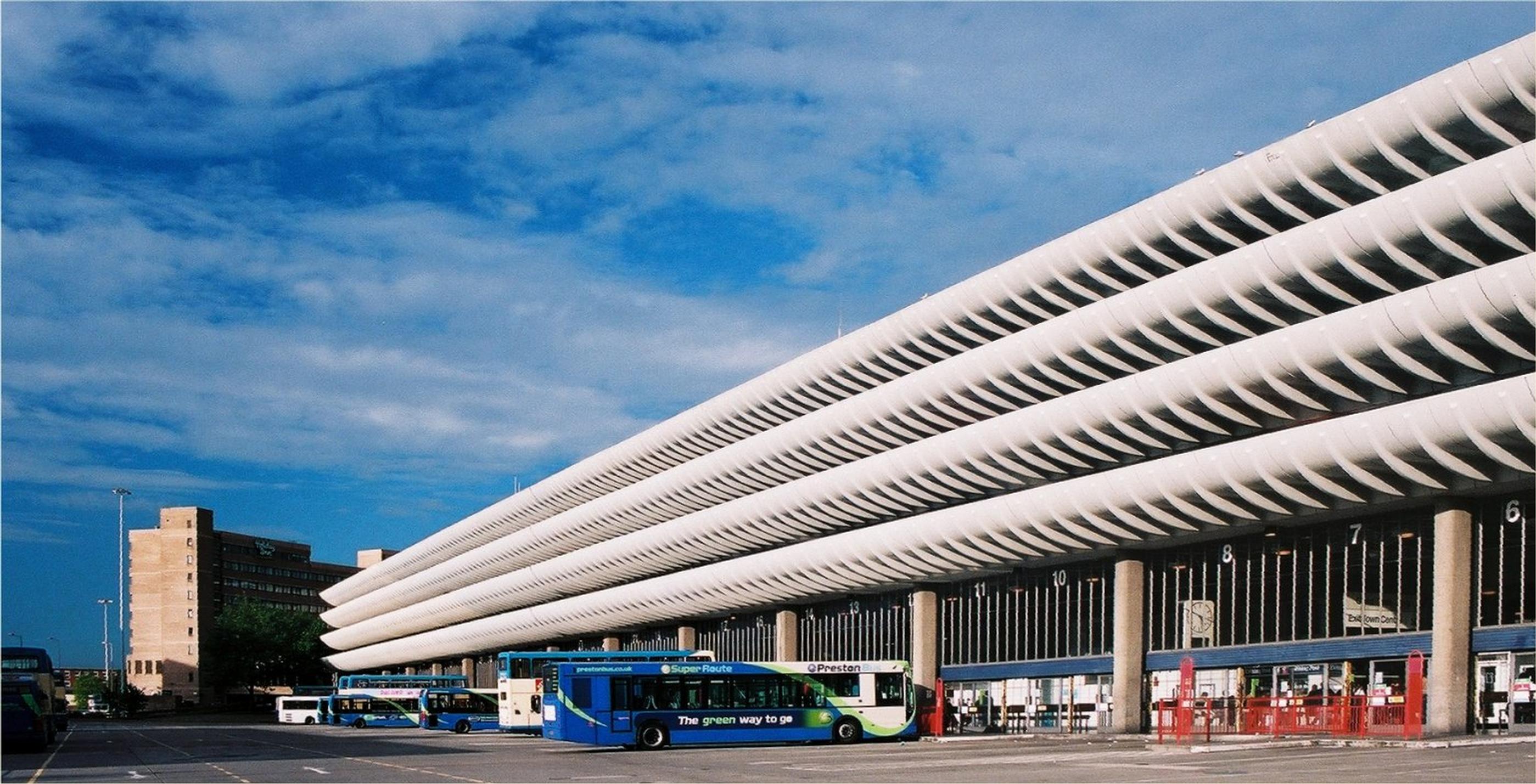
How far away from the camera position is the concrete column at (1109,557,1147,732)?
188 feet

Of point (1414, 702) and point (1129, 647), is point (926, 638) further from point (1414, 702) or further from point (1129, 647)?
point (1414, 702)

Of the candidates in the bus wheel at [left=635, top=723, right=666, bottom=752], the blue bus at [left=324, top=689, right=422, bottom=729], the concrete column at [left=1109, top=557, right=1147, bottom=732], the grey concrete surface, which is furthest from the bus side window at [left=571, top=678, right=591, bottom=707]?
the blue bus at [left=324, top=689, right=422, bottom=729]

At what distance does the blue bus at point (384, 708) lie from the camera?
328 feet

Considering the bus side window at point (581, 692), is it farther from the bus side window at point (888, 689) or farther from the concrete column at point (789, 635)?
the concrete column at point (789, 635)

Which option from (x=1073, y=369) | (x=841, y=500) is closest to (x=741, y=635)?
(x=841, y=500)

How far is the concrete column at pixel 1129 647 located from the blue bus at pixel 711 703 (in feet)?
31.4

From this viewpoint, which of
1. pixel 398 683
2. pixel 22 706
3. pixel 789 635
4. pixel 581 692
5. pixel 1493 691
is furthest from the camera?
pixel 398 683

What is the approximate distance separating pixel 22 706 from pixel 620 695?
21596 millimetres

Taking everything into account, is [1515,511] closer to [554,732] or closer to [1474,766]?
[1474,766]

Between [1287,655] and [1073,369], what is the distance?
1390cm

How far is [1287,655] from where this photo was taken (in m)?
51.7

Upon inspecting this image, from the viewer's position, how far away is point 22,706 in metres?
55.9

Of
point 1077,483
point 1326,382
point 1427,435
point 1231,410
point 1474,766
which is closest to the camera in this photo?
point 1474,766

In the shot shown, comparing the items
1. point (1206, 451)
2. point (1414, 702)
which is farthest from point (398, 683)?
point (1414, 702)
